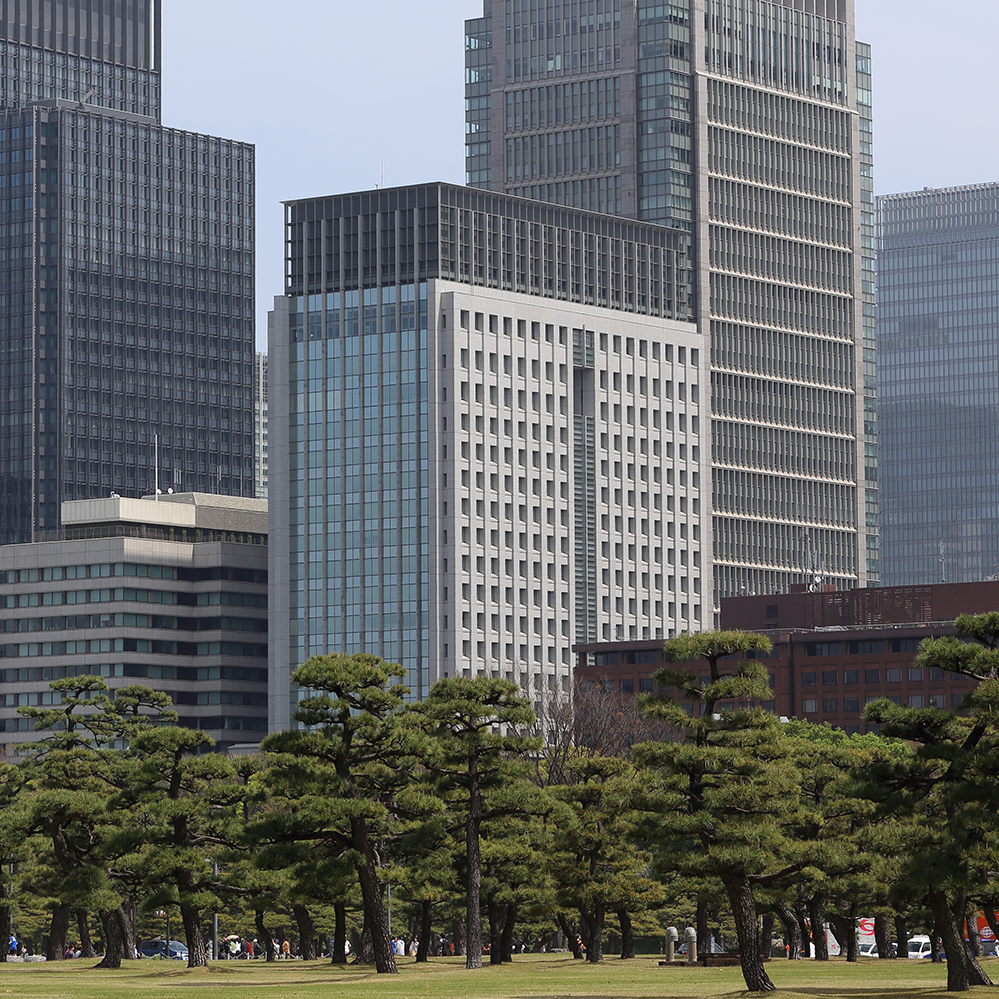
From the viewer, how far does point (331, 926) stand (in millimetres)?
150875

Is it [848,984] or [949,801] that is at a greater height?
[949,801]

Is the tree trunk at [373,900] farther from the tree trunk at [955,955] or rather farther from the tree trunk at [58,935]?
the tree trunk at [58,935]

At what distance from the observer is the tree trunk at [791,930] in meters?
110

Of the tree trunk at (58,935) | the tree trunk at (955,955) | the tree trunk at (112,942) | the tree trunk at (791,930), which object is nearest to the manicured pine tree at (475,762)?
the tree trunk at (791,930)

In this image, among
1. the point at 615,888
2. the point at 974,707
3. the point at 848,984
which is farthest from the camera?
the point at 615,888

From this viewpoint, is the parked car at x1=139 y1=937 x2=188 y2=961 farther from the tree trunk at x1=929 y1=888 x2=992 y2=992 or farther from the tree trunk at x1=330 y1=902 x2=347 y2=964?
the tree trunk at x1=929 y1=888 x2=992 y2=992

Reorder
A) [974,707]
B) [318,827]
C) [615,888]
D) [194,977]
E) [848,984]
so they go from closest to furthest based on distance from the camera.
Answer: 1. [974,707]
2. [848,984]
3. [318,827]
4. [194,977]
5. [615,888]

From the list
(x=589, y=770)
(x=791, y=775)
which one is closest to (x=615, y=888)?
(x=589, y=770)

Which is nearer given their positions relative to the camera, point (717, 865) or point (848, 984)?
point (717, 865)

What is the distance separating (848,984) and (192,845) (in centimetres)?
3243

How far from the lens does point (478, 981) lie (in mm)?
88000

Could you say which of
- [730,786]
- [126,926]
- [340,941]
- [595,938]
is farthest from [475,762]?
[126,926]

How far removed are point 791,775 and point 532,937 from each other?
70.8 metres

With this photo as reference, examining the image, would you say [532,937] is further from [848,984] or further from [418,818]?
[848,984]
